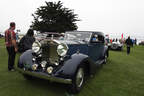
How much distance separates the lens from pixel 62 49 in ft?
8.81

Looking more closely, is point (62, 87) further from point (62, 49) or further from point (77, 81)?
point (62, 49)

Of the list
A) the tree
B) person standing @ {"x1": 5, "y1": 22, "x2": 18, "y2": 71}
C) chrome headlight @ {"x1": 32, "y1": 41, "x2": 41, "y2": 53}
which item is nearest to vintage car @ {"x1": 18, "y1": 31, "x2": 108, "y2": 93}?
chrome headlight @ {"x1": 32, "y1": 41, "x2": 41, "y2": 53}

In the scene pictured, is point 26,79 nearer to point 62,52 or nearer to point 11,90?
point 11,90

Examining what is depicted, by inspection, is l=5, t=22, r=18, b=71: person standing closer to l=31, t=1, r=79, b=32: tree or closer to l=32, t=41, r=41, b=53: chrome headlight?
l=32, t=41, r=41, b=53: chrome headlight

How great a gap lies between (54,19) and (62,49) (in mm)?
12306

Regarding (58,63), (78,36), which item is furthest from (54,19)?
(58,63)

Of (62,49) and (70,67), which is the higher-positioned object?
(62,49)

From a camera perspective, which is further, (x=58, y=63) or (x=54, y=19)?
(x=54, y=19)

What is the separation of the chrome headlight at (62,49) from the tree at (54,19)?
1118cm

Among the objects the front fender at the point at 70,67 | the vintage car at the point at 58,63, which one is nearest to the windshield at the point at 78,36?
the vintage car at the point at 58,63

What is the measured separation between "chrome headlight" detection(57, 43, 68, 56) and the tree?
11.2m

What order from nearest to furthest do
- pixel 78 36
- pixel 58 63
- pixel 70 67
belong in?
pixel 70 67 < pixel 58 63 < pixel 78 36

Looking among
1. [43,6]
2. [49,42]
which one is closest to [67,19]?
[43,6]

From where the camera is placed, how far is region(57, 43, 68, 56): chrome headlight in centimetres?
267
